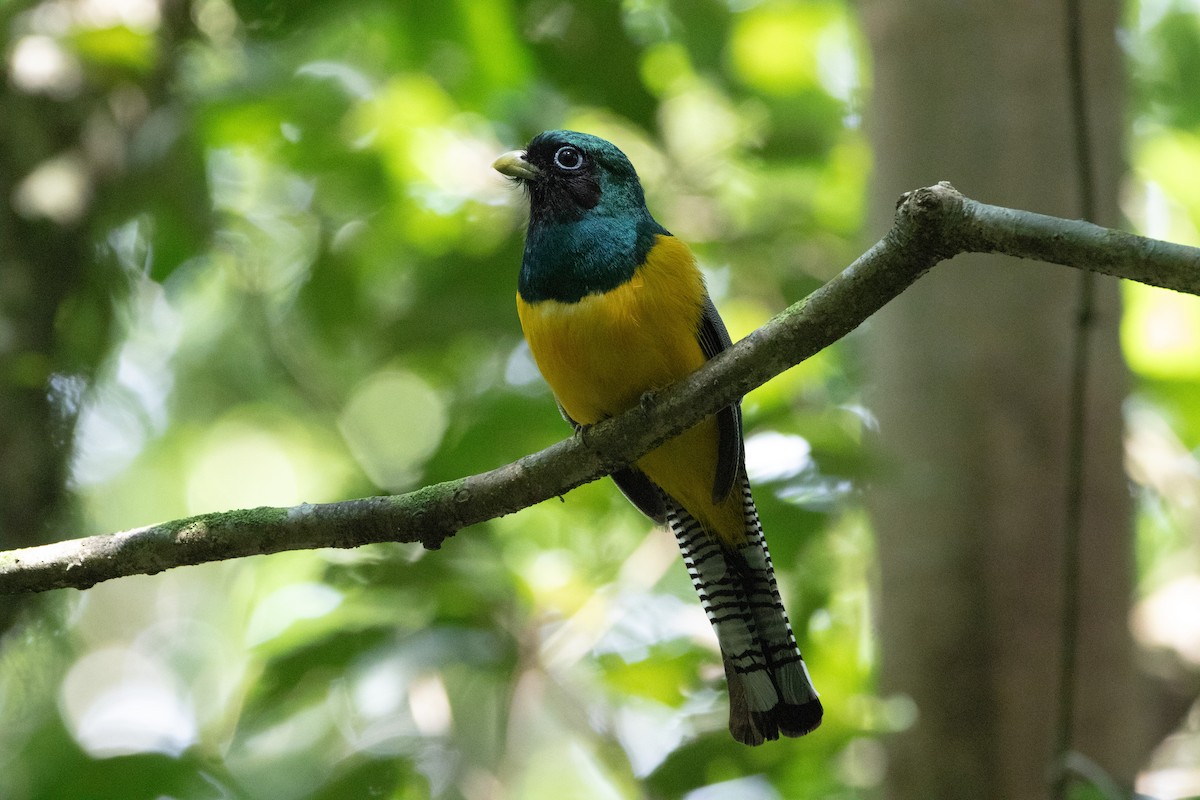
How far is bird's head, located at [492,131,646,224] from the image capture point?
372 cm

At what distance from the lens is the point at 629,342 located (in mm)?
3184

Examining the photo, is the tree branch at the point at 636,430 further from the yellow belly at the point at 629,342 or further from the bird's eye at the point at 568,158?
the bird's eye at the point at 568,158

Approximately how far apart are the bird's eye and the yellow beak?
77 mm

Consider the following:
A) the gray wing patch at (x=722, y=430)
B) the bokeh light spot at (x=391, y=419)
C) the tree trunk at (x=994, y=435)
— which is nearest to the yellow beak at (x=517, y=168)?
the gray wing patch at (x=722, y=430)

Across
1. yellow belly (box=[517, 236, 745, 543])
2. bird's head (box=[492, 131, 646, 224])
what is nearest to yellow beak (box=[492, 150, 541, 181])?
bird's head (box=[492, 131, 646, 224])

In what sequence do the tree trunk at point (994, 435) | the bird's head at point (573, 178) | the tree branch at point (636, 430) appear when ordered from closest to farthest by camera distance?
the tree branch at point (636, 430) < the bird's head at point (573, 178) < the tree trunk at point (994, 435)

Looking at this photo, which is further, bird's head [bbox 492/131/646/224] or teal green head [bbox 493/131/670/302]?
bird's head [bbox 492/131/646/224]

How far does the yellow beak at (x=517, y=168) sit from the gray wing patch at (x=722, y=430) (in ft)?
2.74

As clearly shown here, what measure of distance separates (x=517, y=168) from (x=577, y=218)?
0.38 m

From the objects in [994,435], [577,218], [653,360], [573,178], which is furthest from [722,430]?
[994,435]

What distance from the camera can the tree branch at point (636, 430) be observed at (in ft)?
6.75

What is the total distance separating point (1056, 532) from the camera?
14.4ft

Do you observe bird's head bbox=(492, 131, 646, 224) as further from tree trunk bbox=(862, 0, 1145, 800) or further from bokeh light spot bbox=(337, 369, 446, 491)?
tree trunk bbox=(862, 0, 1145, 800)

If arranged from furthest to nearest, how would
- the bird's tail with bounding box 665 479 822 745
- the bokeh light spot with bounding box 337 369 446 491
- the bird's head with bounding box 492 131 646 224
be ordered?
the bokeh light spot with bounding box 337 369 446 491 → the bird's head with bounding box 492 131 646 224 → the bird's tail with bounding box 665 479 822 745
